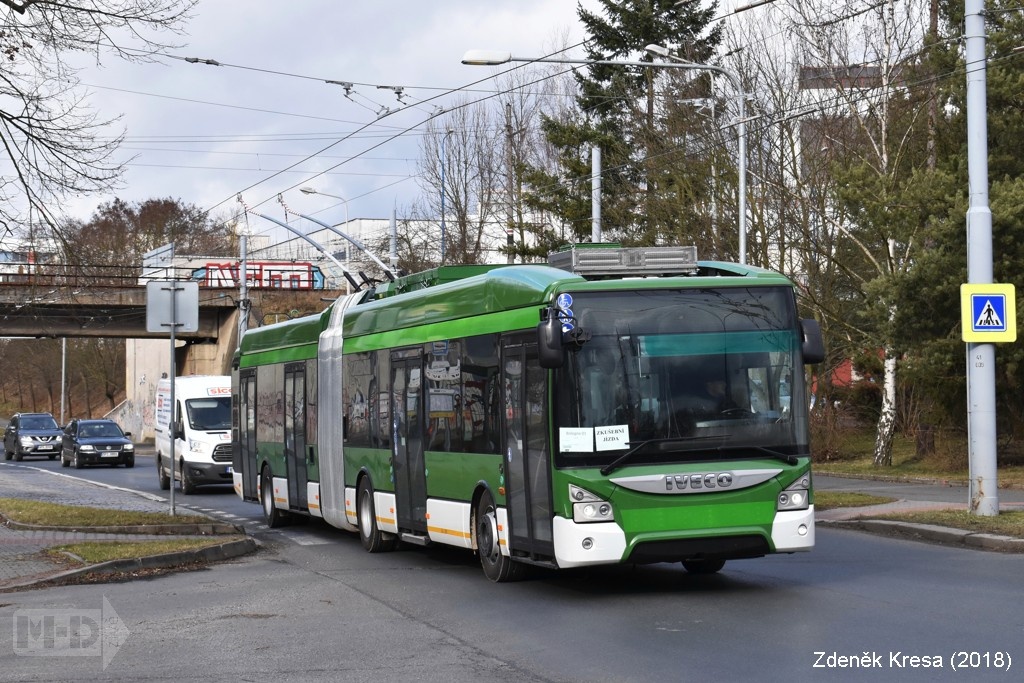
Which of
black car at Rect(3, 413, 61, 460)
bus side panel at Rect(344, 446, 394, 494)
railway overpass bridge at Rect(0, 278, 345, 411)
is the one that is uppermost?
railway overpass bridge at Rect(0, 278, 345, 411)

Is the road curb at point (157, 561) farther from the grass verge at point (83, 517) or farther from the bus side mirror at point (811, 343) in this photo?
the bus side mirror at point (811, 343)

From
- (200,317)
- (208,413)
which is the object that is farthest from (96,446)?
(200,317)

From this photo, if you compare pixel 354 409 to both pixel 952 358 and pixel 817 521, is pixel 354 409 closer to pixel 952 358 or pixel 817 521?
pixel 817 521

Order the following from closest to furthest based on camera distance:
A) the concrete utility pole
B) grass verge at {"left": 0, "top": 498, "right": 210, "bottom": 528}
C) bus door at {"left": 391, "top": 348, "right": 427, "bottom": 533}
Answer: bus door at {"left": 391, "top": 348, "right": 427, "bottom": 533}, the concrete utility pole, grass verge at {"left": 0, "top": 498, "right": 210, "bottom": 528}

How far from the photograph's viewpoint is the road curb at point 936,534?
A: 14.8 meters

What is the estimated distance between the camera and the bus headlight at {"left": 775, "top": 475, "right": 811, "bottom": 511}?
38.3 feet

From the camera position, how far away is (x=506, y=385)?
1270 cm

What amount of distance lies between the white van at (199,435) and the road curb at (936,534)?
15.6 metres

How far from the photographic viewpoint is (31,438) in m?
54.9

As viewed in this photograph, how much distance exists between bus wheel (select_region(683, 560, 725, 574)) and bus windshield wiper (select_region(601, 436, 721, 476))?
2054 mm

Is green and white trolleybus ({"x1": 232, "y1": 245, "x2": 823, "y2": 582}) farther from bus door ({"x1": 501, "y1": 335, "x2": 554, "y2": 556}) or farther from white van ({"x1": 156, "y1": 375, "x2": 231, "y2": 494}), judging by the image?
white van ({"x1": 156, "y1": 375, "x2": 231, "y2": 494})

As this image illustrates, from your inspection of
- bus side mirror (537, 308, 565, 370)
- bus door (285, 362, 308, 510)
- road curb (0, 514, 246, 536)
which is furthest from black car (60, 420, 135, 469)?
bus side mirror (537, 308, 565, 370)

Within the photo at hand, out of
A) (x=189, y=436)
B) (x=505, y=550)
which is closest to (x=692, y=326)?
(x=505, y=550)

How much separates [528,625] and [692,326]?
291 centimetres
